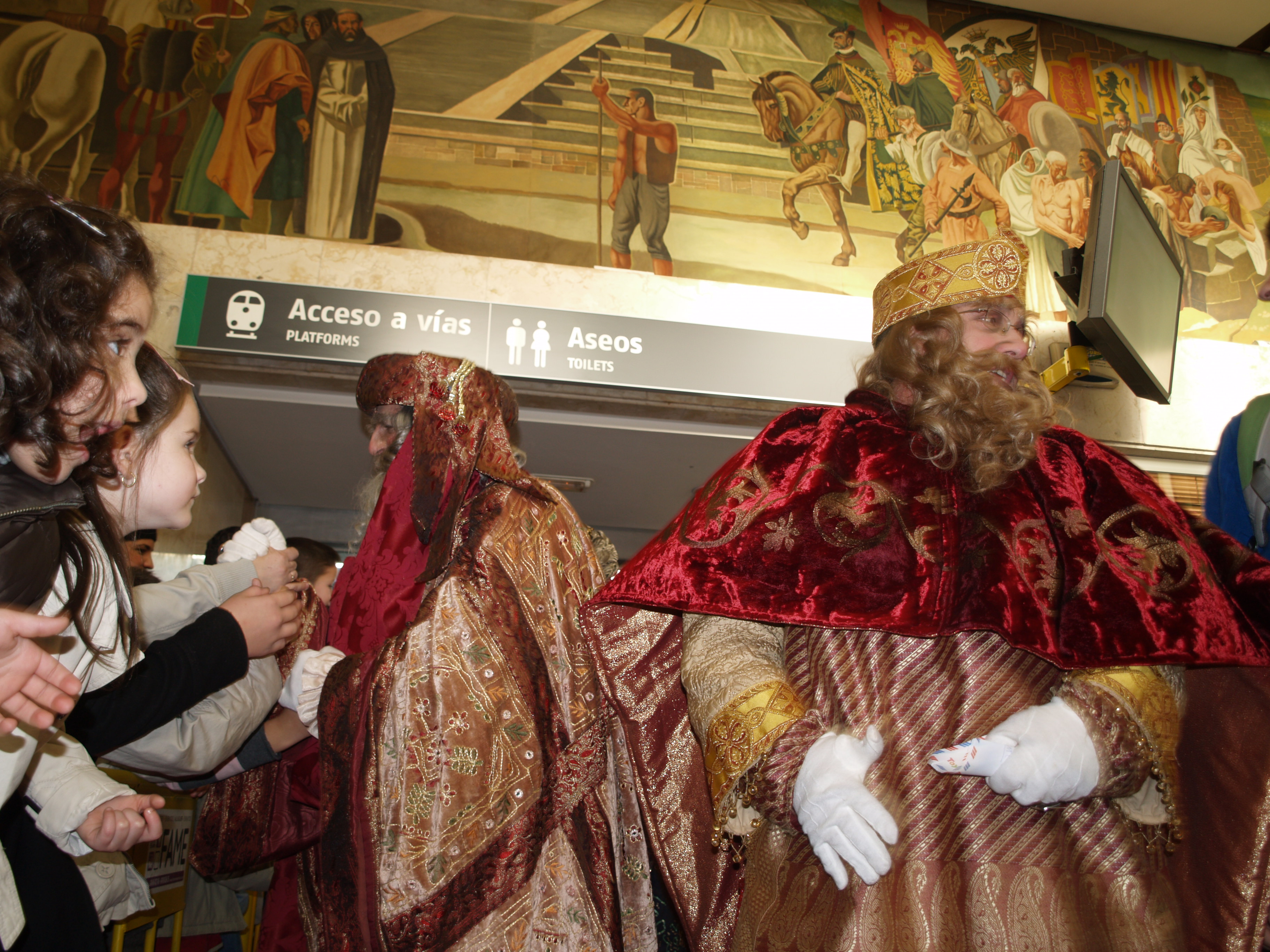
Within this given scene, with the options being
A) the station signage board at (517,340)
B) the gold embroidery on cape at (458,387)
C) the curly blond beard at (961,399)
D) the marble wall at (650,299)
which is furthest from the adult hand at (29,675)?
the marble wall at (650,299)

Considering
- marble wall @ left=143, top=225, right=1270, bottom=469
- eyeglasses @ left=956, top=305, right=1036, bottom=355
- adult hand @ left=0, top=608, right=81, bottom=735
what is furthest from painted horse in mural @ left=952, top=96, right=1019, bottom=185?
adult hand @ left=0, top=608, right=81, bottom=735

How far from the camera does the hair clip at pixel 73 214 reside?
1355 millimetres

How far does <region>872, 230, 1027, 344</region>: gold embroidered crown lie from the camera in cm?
213

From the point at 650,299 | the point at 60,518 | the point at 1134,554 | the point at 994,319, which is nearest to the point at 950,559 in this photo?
the point at 1134,554

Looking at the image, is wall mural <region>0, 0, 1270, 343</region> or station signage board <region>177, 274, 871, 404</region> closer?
station signage board <region>177, 274, 871, 404</region>

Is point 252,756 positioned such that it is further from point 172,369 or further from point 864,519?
point 864,519

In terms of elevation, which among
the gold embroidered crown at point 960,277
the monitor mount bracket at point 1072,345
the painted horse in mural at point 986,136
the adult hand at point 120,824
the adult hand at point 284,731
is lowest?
the adult hand at point 120,824

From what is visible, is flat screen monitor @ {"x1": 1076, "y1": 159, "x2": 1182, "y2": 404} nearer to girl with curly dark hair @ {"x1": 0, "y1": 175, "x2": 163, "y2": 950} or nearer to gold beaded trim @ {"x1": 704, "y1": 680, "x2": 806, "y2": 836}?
gold beaded trim @ {"x1": 704, "y1": 680, "x2": 806, "y2": 836}

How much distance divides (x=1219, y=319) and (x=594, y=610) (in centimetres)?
547

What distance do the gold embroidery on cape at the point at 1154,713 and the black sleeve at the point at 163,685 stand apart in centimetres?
164

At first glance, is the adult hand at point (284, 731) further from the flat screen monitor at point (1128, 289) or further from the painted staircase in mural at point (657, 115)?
the painted staircase in mural at point (657, 115)

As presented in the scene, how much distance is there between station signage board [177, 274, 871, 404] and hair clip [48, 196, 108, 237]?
2.78m

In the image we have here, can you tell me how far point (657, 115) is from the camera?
5.54 m

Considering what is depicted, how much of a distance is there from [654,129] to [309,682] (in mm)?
4322
